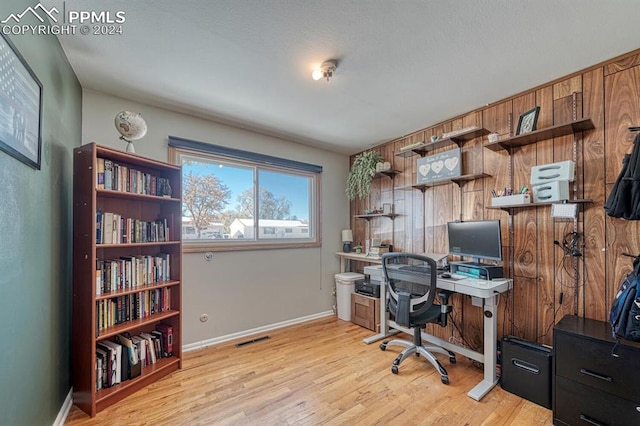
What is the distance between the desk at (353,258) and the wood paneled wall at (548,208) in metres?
0.73

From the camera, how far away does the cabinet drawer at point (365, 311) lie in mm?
3357

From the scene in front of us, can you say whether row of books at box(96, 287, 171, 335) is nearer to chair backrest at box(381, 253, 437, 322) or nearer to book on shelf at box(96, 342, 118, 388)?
book on shelf at box(96, 342, 118, 388)

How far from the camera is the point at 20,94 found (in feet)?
4.00

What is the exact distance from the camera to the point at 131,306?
220 cm

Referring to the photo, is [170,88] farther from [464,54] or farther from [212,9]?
[464,54]

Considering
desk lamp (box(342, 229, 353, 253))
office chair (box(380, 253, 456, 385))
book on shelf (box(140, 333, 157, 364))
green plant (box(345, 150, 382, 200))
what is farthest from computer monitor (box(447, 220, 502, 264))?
Result: book on shelf (box(140, 333, 157, 364))

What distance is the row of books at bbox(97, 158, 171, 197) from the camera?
2.01m

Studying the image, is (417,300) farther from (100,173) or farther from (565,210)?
(100,173)

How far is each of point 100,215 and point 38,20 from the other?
3.94ft

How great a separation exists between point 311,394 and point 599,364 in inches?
74.8

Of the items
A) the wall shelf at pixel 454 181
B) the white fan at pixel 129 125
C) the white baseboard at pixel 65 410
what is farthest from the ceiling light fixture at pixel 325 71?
the white baseboard at pixel 65 410

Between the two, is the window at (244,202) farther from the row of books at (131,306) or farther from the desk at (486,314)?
the desk at (486,314)

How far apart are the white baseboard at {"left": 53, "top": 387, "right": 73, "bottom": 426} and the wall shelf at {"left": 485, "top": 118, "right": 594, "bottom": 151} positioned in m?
3.79

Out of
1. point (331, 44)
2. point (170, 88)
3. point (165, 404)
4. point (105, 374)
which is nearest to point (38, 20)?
point (170, 88)
